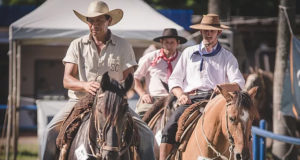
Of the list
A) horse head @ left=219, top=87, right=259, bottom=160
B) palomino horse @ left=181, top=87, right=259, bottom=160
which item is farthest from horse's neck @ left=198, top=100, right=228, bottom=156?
horse head @ left=219, top=87, right=259, bottom=160

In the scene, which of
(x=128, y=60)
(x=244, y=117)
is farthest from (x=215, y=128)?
(x=128, y=60)

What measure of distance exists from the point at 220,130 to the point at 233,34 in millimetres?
7452

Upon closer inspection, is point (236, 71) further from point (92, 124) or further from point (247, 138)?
point (92, 124)

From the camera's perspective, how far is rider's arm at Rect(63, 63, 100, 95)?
5734mm

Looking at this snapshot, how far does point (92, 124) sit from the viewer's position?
5633 millimetres

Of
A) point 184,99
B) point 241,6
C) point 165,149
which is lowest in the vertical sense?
point 165,149

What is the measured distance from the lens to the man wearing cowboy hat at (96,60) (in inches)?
250

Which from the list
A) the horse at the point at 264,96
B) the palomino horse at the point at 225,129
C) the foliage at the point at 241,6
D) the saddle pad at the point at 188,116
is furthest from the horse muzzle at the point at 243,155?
the foliage at the point at 241,6

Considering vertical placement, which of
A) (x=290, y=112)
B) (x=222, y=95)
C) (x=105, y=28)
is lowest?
(x=290, y=112)

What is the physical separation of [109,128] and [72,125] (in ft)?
3.57

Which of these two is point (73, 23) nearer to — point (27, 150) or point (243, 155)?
point (27, 150)

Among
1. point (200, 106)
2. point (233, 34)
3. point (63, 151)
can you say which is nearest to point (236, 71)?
point (200, 106)

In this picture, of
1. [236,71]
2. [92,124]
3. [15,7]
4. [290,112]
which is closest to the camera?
[92,124]

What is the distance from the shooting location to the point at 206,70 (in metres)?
7.67
